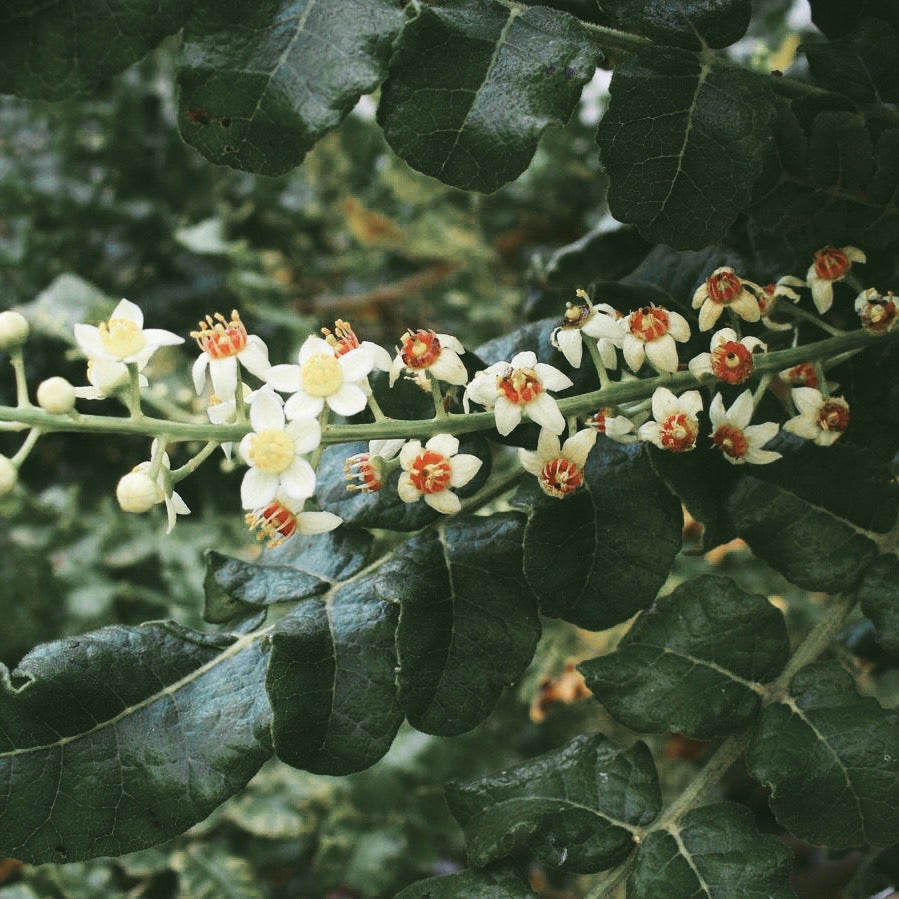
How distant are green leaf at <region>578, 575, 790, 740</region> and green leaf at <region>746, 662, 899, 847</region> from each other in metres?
0.03

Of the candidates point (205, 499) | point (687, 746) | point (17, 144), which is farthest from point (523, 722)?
point (17, 144)

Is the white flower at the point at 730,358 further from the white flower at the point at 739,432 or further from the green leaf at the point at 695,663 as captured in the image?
the green leaf at the point at 695,663

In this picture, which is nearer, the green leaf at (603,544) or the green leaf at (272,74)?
the green leaf at (272,74)

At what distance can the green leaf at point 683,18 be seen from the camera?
658 mm

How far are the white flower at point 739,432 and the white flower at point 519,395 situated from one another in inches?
5.0

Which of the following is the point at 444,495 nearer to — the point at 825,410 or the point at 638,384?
the point at 638,384

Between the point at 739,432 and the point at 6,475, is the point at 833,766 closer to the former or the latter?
the point at 739,432

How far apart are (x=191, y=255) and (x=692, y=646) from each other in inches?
49.8

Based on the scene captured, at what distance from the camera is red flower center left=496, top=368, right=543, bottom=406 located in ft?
2.11

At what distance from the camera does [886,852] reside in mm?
859

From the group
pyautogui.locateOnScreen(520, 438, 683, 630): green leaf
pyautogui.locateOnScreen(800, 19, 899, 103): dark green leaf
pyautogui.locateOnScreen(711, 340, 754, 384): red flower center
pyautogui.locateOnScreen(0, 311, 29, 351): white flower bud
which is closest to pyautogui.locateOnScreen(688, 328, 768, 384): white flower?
pyautogui.locateOnScreen(711, 340, 754, 384): red flower center

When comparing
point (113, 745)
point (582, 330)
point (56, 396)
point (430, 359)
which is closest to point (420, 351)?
point (430, 359)

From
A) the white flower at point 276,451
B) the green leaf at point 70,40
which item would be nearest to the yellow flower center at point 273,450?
the white flower at point 276,451

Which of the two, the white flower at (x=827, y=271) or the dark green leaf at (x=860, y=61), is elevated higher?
→ the dark green leaf at (x=860, y=61)
